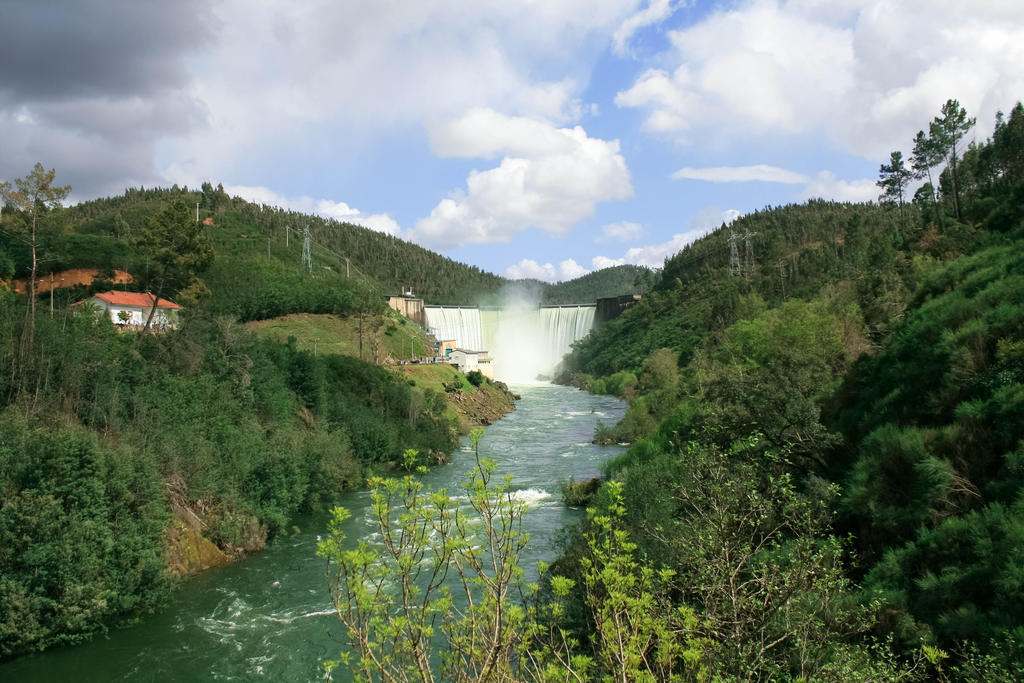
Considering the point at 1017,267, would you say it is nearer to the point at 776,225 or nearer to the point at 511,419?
the point at 511,419

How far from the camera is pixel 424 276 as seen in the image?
520ft

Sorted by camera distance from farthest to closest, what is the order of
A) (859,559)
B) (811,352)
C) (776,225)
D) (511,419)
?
(776,225) → (511,419) → (811,352) → (859,559)

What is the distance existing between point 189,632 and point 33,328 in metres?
15.6

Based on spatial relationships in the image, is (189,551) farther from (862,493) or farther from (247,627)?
(862,493)

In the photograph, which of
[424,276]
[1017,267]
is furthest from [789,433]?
[424,276]

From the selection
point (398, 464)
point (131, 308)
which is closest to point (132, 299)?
point (131, 308)

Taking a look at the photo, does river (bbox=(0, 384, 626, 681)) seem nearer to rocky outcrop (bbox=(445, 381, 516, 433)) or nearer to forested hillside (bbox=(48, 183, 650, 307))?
forested hillside (bbox=(48, 183, 650, 307))

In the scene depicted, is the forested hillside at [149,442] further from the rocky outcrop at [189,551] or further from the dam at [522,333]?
the dam at [522,333]

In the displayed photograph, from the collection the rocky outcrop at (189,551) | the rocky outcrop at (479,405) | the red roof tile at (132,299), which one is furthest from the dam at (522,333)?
the rocky outcrop at (189,551)

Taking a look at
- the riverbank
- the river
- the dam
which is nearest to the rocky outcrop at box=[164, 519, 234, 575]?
the riverbank

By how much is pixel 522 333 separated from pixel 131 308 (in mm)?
84590

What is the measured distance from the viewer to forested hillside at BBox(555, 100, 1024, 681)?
9.10m

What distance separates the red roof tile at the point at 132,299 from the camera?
48344 mm

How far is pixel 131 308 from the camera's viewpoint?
49188 millimetres
